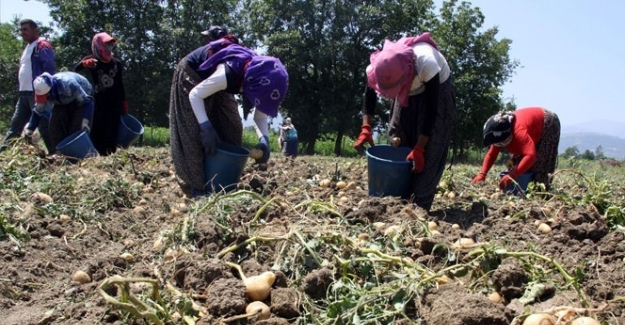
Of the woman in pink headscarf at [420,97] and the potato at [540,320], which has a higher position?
the woman in pink headscarf at [420,97]

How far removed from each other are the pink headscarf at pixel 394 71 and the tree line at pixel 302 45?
57.1ft

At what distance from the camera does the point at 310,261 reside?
7.35 feet

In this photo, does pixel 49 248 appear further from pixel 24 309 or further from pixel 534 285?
pixel 534 285

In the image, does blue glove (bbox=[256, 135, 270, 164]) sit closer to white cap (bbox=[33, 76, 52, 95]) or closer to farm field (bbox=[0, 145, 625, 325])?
farm field (bbox=[0, 145, 625, 325])

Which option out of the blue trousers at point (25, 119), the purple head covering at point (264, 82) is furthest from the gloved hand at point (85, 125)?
the purple head covering at point (264, 82)

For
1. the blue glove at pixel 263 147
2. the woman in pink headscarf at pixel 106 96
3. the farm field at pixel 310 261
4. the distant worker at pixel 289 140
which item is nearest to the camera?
the farm field at pixel 310 261

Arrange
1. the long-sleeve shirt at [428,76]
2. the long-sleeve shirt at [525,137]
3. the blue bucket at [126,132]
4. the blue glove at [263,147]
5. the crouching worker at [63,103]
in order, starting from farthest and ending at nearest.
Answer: the blue bucket at [126,132] → the crouching worker at [63,103] → the long-sleeve shirt at [525,137] → the blue glove at [263,147] → the long-sleeve shirt at [428,76]

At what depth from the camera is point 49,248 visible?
3.19 m

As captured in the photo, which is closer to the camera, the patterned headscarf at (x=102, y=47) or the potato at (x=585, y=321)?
the potato at (x=585, y=321)

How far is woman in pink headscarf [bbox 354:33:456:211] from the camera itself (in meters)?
3.62

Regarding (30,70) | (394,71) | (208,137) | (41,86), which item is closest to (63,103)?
(41,86)

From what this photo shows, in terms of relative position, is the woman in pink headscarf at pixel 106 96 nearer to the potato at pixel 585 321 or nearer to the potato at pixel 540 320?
the potato at pixel 540 320

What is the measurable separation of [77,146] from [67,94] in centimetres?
57

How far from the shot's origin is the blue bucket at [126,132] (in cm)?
644
